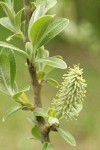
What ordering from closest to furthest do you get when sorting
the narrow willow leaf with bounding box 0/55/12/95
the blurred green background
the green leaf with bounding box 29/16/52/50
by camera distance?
the green leaf with bounding box 29/16/52/50
the narrow willow leaf with bounding box 0/55/12/95
the blurred green background

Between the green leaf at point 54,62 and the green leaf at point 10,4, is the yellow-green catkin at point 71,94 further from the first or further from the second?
the green leaf at point 10,4

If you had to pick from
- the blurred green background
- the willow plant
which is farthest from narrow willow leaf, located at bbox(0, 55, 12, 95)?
the blurred green background

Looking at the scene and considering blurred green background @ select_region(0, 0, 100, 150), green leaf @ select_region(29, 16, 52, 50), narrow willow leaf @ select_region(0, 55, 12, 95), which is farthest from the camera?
blurred green background @ select_region(0, 0, 100, 150)

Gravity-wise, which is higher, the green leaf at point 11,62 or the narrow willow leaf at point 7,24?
the narrow willow leaf at point 7,24

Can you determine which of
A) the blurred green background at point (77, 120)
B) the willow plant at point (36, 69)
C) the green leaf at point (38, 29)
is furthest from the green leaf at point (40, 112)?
the blurred green background at point (77, 120)

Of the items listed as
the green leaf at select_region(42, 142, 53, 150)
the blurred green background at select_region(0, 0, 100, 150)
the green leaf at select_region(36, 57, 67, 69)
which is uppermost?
the green leaf at select_region(36, 57, 67, 69)

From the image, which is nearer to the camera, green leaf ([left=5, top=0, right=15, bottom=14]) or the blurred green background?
green leaf ([left=5, top=0, right=15, bottom=14])

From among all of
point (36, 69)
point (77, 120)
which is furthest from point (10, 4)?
point (77, 120)

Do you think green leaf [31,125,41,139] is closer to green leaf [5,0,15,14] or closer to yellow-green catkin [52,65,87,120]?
yellow-green catkin [52,65,87,120]

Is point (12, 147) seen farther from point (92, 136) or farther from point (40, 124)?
point (40, 124)
